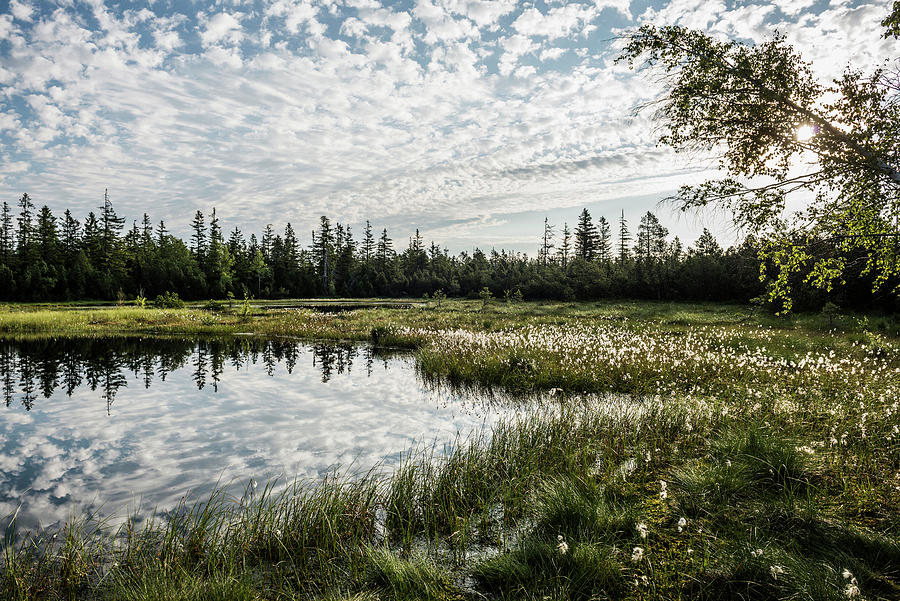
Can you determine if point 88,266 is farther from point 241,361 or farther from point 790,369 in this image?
point 790,369

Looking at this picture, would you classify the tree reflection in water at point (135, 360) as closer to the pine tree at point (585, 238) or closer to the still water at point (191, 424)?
the still water at point (191, 424)

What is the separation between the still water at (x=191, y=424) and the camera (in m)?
7.27

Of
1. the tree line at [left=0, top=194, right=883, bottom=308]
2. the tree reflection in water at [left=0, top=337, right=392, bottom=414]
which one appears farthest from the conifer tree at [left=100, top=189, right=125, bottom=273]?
the tree reflection in water at [left=0, top=337, right=392, bottom=414]

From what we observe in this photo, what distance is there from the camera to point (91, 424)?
10844 mm

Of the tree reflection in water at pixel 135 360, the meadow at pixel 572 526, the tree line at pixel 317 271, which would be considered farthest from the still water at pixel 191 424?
the tree line at pixel 317 271

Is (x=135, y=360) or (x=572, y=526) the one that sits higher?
(x=572, y=526)

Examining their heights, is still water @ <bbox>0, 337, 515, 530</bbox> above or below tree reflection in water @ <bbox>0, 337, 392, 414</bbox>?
below

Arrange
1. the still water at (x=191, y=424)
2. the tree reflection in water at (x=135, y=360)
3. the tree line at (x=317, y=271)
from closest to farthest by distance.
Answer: the still water at (x=191, y=424), the tree reflection in water at (x=135, y=360), the tree line at (x=317, y=271)

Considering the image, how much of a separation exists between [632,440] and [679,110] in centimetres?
671

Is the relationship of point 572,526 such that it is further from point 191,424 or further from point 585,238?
point 585,238

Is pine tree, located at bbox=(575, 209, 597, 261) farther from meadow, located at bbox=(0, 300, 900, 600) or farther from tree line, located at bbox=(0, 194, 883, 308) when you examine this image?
meadow, located at bbox=(0, 300, 900, 600)

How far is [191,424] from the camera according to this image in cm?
1084

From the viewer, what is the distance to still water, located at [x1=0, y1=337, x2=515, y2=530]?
7270mm

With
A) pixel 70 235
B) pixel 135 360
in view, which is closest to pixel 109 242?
pixel 70 235
